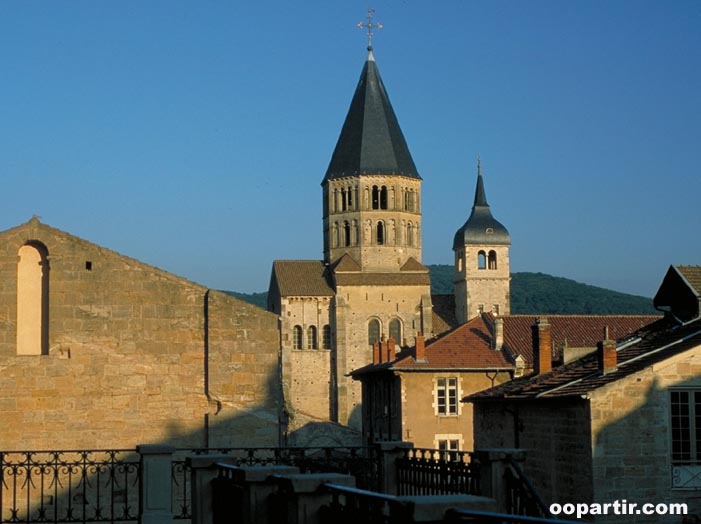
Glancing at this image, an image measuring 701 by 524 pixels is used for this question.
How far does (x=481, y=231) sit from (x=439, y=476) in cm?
8546

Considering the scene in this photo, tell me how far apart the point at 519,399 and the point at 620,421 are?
3.71 metres

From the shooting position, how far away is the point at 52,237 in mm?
22781

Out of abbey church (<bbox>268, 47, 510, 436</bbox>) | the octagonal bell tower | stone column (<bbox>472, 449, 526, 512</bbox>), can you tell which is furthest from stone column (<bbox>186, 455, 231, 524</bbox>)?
the octagonal bell tower

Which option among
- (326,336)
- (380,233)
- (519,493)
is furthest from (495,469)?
(380,233)

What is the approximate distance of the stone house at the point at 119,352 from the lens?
2258 cm

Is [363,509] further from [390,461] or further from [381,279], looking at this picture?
[381,279]

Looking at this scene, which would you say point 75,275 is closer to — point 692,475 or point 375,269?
point 692,475

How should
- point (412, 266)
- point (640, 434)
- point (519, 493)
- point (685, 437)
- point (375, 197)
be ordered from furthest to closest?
point (375, 197) → point (412, 266) → point (685, 437) → point (640, 434) → point (519, 493)

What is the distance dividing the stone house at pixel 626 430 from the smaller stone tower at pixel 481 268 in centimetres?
6547

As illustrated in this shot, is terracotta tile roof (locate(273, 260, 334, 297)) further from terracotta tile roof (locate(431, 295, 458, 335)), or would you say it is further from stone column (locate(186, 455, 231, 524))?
stone column (locate(186, 455, 231, 524))

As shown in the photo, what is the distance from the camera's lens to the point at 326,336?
85.9 m

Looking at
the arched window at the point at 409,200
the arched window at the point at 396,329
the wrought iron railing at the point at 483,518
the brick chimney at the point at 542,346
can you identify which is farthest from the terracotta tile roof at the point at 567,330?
the wrought iron railing at the point at 483,518

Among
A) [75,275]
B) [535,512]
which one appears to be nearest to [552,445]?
[75,275]

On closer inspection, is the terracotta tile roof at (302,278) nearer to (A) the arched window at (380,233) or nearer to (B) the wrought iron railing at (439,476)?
(A) the arched window at (380,233)
